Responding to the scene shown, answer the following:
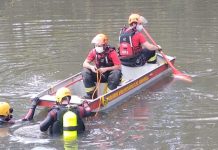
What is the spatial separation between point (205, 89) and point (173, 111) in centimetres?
176

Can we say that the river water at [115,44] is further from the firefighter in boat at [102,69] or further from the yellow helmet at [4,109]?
the firefighter in boat at [102,69]

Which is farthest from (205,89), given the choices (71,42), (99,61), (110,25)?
(110,25)

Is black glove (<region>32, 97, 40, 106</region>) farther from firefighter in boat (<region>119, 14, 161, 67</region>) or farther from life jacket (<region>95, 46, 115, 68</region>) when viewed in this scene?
firefighter in boat (<region>119, 14, 161, 67</region>)

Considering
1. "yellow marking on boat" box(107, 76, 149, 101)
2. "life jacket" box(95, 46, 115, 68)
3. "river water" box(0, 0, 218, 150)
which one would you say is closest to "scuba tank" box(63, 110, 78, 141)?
"river water" box(0, 0, 218, 150)

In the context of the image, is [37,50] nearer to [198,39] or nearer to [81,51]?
[81,51]

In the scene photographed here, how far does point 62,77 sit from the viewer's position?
14.9 meters

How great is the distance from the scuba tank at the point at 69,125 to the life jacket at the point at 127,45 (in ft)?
14.2

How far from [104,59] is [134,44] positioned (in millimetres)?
1729

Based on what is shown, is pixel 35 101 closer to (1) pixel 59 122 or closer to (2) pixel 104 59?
(1) pixel 59 122

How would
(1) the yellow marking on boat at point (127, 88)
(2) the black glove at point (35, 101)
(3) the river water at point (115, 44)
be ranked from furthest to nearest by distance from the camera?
1. (1) the yellow marking on boat at point (127, 88)
2. (2) the black glove at point (35, 101)
3. (3) the river water at point (115, 44)

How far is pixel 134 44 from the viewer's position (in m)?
14.3

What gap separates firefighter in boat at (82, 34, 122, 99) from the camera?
12664mm

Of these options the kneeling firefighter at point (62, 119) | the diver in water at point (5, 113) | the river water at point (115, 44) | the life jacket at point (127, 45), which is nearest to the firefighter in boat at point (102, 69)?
the river water at point (115, 44)

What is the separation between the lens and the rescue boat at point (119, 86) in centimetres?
1188
